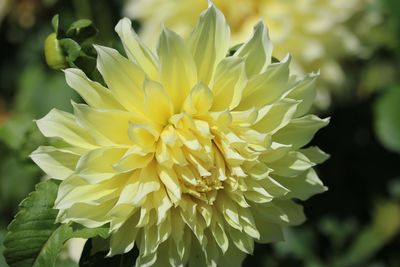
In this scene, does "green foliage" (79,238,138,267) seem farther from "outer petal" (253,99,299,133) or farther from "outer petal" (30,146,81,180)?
"outer petal" (253,99,299,133)

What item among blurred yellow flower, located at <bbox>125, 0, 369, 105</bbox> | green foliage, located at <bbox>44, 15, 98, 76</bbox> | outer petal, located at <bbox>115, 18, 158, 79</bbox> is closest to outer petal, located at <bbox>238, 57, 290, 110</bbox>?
outer petal, located at <bbox>115, 18, 158, 79</bbox>

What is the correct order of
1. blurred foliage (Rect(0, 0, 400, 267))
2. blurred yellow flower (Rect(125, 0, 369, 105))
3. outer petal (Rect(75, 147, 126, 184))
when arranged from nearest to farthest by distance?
outer petal (Rect(75, 147, 126, 184)), blurred yellow flower (Rect(125, 0, 369, 105)), blurred foliage (Rect(0, 0, 400, 267))

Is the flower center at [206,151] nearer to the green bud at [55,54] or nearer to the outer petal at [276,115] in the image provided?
the outer petal at [276,115]

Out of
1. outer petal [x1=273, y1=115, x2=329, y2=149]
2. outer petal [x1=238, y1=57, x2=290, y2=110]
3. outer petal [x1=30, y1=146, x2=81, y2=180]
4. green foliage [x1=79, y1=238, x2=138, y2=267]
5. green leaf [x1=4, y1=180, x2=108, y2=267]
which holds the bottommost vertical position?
green foliage [x1=79, y1=238, x2=138, y2=267]

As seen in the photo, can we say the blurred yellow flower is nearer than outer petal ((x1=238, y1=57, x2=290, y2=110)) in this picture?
No

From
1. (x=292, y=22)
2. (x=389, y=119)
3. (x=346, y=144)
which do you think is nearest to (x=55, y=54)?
(x=292, y=22)

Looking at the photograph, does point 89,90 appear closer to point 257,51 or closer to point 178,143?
point 178,143

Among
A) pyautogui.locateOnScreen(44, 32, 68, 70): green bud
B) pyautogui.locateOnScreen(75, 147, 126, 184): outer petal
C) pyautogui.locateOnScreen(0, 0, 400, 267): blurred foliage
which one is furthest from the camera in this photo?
pyautogui.locateOnScreen(0, 0, 400, 267): blurred foliage

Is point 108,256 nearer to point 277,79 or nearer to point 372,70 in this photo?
point 277,79
